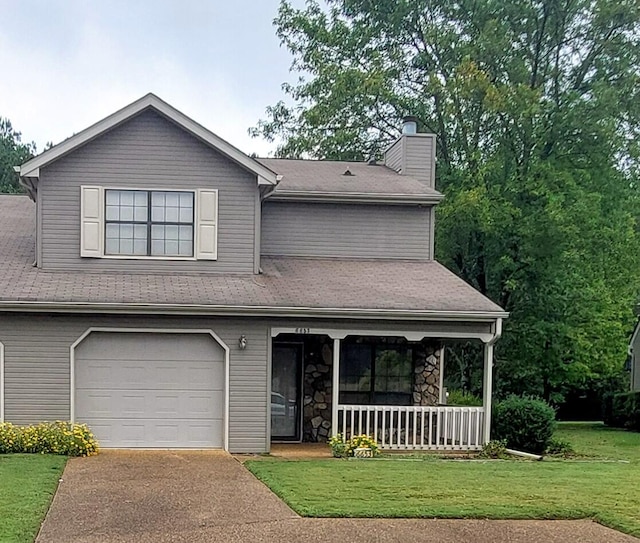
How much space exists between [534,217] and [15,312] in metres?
13.7

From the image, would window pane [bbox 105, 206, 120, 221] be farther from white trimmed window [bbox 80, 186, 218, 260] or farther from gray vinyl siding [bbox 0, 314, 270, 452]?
gray vinyl siding [bbox 0, 314, 270, 452]

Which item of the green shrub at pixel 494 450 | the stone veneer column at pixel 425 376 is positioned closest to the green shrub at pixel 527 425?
the green shrub at pixel 494 450

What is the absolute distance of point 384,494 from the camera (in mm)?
9422

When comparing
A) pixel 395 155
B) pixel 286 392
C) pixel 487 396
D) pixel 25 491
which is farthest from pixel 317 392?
pixel 25 491

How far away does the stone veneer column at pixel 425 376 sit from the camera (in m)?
16.2

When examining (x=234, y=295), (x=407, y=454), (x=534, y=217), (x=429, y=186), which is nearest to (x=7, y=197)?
(x=234, y=295)

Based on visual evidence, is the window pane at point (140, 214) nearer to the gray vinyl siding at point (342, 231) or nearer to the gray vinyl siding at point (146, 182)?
the gray vinyl siding at point (146, 182)

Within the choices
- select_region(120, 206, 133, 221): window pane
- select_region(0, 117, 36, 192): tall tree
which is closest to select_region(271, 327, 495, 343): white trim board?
select_region(120, 206, 133, 221): window pane

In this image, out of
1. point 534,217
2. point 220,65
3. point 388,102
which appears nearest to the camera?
point 534,217

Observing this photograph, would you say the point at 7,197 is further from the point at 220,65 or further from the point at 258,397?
the point at 258,397

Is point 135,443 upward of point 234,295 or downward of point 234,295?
downward

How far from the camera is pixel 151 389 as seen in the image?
45.8 ft

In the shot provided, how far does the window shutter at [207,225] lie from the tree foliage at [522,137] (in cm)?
851

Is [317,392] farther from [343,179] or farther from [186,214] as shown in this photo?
[343,179]
